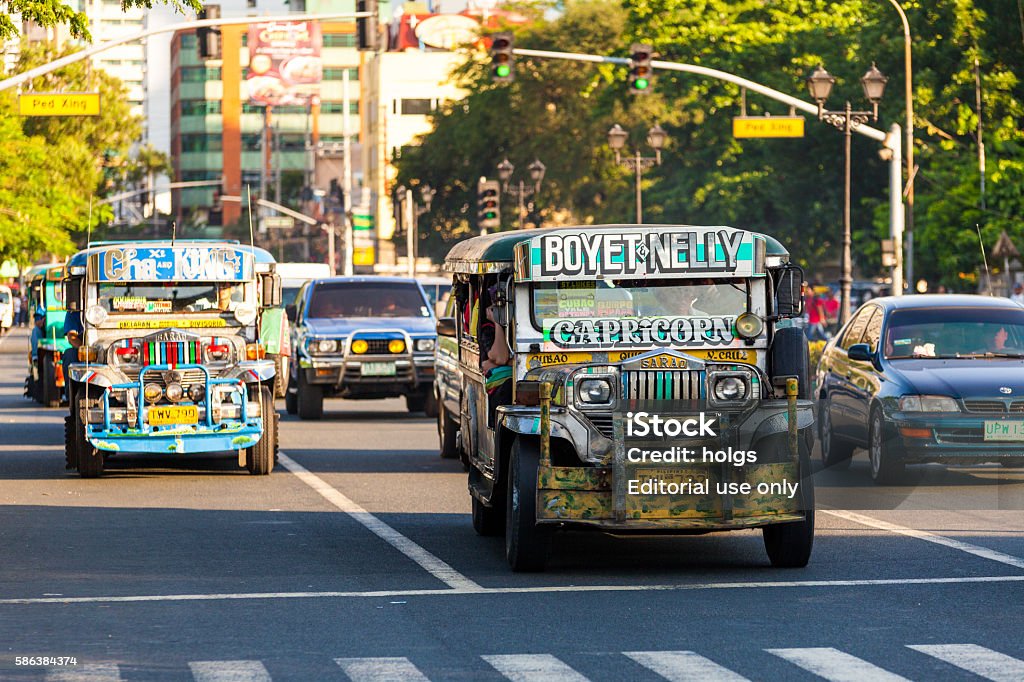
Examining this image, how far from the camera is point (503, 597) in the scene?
1125 centimetres

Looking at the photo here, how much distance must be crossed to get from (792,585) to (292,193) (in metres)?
157

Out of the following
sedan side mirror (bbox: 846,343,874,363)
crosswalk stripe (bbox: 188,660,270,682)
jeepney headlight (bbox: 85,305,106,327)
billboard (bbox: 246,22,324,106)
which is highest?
billboard (bbox: 246,22,324,106)

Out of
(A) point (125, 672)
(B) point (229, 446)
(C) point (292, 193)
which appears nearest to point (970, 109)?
(B) point (229, 446)

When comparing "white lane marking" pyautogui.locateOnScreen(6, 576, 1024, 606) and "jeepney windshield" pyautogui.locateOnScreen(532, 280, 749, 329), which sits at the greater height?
"jeepney windshield" pyautogui.locateOnScreen(532, 280, 749, 329)

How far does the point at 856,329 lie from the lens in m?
20.3

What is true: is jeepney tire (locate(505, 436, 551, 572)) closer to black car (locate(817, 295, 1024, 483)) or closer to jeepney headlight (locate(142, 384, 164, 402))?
black car (locate(817, 295, 1024, 483))

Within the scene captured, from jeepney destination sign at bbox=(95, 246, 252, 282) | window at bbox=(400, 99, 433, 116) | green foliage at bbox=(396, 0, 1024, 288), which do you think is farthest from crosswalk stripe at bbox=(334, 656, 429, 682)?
window at bbox=(400, 99, 433, 116)

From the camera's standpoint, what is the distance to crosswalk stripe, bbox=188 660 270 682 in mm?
8805

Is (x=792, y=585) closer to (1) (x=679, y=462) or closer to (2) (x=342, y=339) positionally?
(1) (x=679, y=462)

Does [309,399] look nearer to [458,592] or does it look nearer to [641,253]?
[641,253]

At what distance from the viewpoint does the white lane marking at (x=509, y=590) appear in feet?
36.9

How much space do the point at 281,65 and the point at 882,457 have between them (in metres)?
161

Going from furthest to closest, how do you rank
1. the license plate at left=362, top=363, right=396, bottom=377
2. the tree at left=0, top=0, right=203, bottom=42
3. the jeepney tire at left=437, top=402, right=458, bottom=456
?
the license plate at left=362, top=363, right=396, bottom=377 < the tree at left=0, top=0, right=203, bottom=42 < the jeepney tire at left=437, top=402, right=458, bottom=456

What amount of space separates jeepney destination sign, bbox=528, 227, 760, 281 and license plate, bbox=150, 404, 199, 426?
6315 mm
